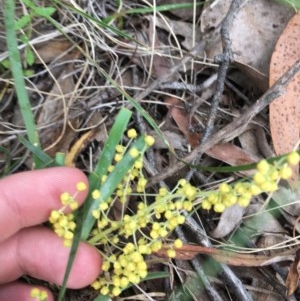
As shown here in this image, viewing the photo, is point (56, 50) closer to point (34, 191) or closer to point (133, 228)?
point (34, 191)

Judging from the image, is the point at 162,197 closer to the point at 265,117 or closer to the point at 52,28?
the point at 265,117

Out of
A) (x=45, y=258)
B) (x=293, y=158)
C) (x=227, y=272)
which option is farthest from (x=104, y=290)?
(x=293, y=158)

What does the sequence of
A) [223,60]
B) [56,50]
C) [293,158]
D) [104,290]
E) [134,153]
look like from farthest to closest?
1. [56,50]
2. [223,60]
3. [104,290]
4. [134,153]
5. [293,158]

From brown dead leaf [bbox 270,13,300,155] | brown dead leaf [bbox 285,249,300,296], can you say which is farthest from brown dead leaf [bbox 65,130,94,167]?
brown dead leaf [bbox 285,249,300,296]

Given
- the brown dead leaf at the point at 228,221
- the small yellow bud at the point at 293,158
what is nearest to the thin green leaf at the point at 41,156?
the brown dead leaf at the point at 228,221

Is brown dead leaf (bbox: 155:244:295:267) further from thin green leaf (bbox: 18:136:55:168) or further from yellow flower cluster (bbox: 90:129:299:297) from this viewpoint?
thin green leaf (bbox: 18:136:55:168)

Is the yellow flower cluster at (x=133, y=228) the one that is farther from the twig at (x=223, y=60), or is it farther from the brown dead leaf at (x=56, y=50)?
the brown dead leaf at (x=56, y=50)
